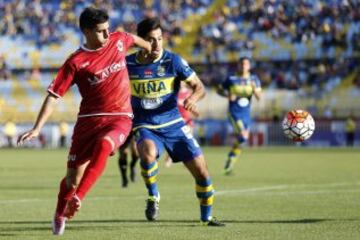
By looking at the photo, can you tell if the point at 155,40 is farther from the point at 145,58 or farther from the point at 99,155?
the point at 99,155

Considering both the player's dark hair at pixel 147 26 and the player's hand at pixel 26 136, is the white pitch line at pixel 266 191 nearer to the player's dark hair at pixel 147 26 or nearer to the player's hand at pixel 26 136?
the player's dark hair at pixel 147 26

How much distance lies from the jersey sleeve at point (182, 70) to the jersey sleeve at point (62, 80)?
2.07 meters

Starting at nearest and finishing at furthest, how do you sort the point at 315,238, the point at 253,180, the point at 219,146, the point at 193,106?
1. the point at 315,238
2. the point at 193,106
3. the point at 253,180
4. the point at 219,146

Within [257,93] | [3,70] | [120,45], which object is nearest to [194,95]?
[120,45]

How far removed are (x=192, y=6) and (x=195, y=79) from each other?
43824mm

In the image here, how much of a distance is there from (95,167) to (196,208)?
4412 millimetres

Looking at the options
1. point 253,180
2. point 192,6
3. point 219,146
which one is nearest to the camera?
point 253,180

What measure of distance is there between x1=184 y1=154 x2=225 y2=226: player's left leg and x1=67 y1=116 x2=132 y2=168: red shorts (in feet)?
5.25

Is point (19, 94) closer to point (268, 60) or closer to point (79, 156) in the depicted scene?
point (268, 60)

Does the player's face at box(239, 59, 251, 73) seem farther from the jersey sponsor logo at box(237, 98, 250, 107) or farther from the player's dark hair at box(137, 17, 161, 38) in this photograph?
the player's dark hair at box(137, 17, 161, 38)

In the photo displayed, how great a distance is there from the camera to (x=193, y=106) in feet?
33.9

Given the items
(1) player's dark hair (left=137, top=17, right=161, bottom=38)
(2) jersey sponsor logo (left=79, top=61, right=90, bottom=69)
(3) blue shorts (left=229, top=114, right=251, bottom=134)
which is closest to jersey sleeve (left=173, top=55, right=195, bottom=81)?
(1) player's dark hair (left=137, top=17, right=161, bottom=38)

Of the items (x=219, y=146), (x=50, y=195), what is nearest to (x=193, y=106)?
(x=50, y=195)

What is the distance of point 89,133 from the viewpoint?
946 centimetres
